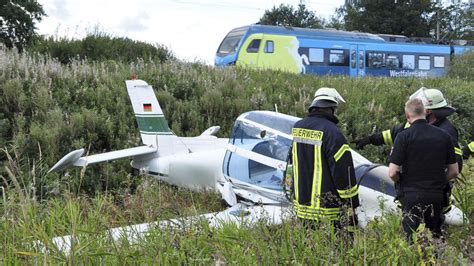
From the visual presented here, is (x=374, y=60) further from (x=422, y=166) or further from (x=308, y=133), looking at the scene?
(x=308, y=133)

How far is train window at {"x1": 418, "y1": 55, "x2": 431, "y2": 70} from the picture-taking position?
25000mm

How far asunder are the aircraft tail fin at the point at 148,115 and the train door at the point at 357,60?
55.0ft

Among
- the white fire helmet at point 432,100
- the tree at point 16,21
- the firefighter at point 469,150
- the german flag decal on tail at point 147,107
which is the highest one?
the tree at point 16,21

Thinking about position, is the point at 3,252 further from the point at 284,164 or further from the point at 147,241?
the point at 284,164

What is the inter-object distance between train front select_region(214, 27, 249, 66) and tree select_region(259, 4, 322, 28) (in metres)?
28.4

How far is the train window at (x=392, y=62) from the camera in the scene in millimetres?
23844

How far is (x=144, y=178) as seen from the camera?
21.5 feet

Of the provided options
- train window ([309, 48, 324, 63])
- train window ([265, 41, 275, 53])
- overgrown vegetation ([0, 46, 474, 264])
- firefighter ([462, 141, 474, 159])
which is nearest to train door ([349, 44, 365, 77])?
train window ([309, 48, 324, 63])

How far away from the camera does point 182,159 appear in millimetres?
6551

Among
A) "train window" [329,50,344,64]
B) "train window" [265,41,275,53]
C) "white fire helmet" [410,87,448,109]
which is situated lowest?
"white fire helmet" [410,87,448,109]

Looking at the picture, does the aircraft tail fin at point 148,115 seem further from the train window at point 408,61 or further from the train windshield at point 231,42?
the train window at point 408,61

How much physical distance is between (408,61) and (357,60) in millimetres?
3511

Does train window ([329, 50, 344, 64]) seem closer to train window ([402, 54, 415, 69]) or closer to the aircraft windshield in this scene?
train window ([402, 54, 415, 69])

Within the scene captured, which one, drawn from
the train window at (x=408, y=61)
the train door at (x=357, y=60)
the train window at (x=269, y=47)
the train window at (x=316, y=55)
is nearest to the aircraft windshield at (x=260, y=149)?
the train window at (x=269, y=47)
